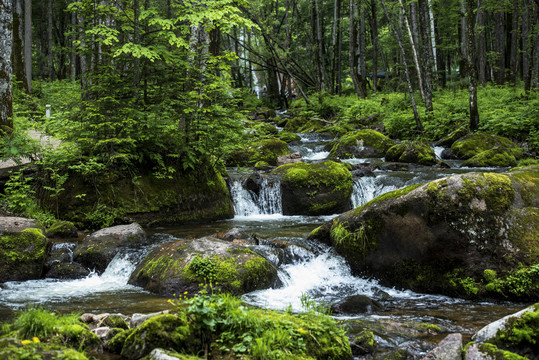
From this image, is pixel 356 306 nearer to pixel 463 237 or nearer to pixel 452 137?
pixel 463 237

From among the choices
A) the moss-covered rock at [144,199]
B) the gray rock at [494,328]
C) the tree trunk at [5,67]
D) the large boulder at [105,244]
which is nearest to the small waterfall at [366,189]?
the moss-covered rock at [144,199]

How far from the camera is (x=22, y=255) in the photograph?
7203 mm

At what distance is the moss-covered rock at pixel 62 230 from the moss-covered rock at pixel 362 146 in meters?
12.0

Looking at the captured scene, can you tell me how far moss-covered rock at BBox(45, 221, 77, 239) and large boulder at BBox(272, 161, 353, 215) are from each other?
6.01 meters

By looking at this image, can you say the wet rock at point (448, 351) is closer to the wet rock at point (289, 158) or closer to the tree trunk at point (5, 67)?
the tree trunk at point (5, 67)

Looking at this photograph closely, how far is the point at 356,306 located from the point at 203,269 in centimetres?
239

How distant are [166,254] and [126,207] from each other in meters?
3.64

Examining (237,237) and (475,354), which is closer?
(475,354)

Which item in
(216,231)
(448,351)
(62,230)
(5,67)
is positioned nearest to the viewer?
(448,351)

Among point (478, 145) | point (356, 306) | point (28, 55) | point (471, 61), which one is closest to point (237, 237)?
point (356, 306)

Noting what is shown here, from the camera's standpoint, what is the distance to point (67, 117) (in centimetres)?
962

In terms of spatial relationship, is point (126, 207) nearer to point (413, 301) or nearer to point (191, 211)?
point (191, 211)

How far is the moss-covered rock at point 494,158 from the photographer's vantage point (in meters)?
15.0

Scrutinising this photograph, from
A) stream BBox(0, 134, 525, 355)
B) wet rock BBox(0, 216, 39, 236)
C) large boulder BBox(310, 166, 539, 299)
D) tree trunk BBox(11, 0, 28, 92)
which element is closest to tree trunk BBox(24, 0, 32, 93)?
tree trunk BBox(11, 0, 28, 92)
